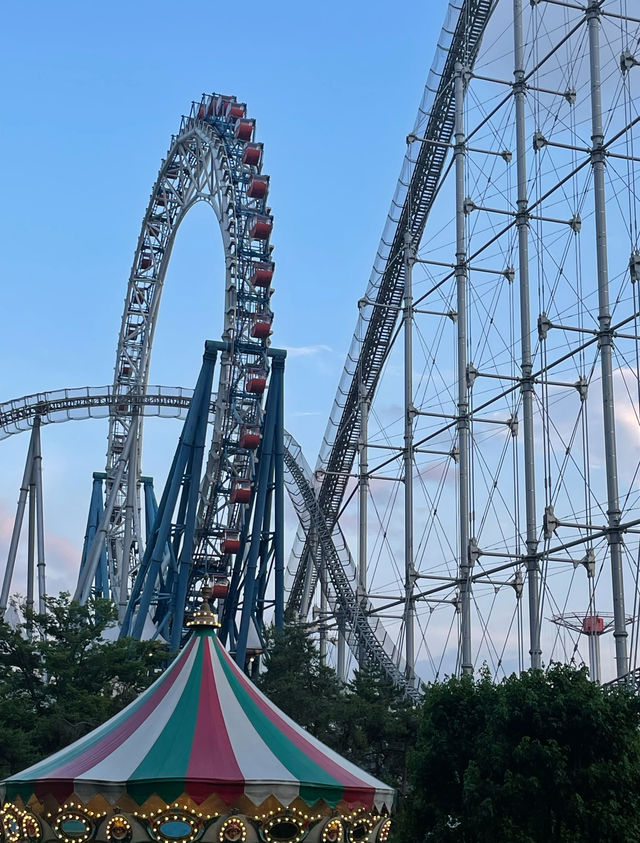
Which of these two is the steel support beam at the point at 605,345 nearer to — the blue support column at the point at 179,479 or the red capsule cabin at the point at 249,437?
the red capsule cabin at the point at 249,437

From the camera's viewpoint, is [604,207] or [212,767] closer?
[212,767]

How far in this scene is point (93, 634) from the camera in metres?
25.0

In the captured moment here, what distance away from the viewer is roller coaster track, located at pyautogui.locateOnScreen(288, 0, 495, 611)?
3070 cm


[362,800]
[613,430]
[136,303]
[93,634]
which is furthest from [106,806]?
[136,303]

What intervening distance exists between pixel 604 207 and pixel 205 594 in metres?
11.8

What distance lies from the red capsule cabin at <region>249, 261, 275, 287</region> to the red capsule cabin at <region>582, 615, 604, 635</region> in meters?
11.4

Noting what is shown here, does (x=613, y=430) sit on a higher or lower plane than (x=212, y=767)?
higher

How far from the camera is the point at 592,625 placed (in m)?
23.0

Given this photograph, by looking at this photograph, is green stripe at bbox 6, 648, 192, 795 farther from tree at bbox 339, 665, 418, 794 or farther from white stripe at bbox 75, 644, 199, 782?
tree at bbox 339, 665, 418, 794

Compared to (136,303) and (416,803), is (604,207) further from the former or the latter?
(136,303)

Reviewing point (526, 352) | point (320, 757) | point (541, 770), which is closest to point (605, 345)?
point (526, 352)

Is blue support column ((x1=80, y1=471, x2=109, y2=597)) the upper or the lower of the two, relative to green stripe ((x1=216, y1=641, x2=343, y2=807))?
upper

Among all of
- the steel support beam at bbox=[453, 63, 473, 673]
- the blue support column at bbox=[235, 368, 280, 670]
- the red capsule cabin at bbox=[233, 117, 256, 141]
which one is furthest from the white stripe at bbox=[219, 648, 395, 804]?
the red capsule cabin at bbox=[233, 117, 256, 141]

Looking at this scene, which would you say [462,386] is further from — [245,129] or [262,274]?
[245,129]
